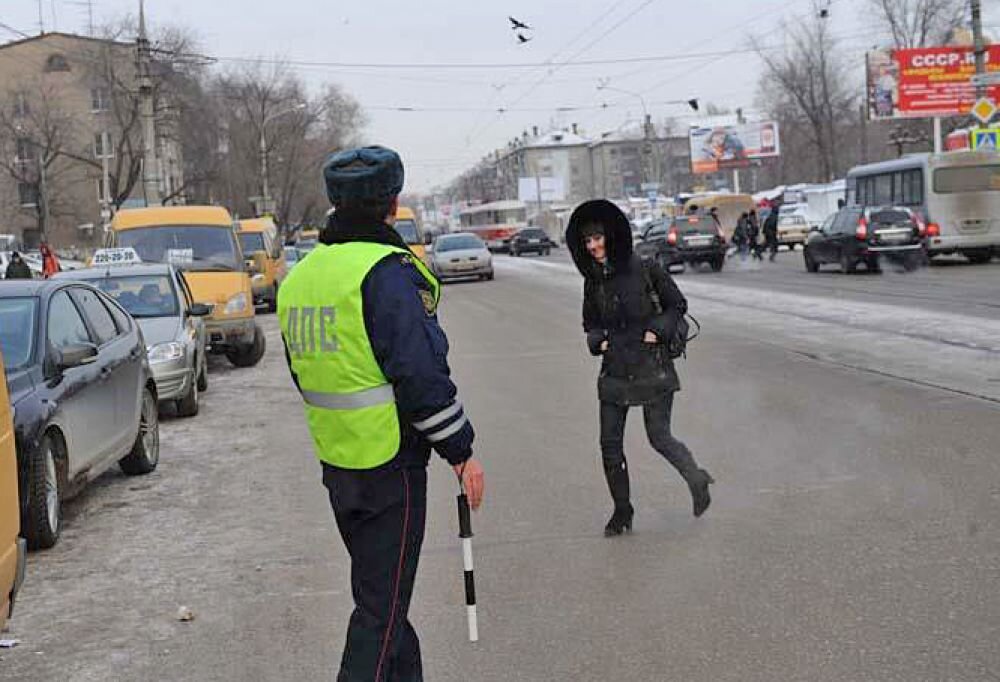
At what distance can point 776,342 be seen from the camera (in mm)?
16453

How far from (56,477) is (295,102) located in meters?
71.1

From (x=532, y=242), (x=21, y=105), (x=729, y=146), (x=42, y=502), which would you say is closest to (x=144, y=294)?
(x=42, y=502)

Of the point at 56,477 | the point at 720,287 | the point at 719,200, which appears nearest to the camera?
the point at 56,477

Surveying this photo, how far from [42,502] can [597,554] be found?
3.11 m

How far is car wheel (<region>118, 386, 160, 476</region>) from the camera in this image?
31.3ft

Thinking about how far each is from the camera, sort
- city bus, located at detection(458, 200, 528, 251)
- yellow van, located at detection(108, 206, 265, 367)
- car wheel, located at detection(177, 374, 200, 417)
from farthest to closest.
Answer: city bus, located at detection(458, 200, 528, 251)
yellow van, located at detection(108, 206, 265, 367)
car wheel, located at detection(177, 374, 200, 417)

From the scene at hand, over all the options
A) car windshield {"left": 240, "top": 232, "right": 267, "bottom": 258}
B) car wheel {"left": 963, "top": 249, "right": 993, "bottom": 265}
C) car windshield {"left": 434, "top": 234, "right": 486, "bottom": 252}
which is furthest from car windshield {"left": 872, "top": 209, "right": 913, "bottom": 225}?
car windshield {"left": 240, "top": 232, "right": 267, "bottom": 258}

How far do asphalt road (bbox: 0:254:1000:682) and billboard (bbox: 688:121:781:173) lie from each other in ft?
260

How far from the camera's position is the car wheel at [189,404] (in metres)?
12.5

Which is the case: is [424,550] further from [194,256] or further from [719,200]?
[719,200]

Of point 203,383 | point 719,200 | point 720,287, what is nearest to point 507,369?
point 203,383

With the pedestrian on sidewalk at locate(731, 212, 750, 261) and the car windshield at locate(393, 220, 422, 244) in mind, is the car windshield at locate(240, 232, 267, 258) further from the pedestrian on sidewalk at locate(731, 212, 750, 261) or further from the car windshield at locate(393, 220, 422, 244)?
the pedestrian on sidewalk at locate(731, 212, 750, 261)

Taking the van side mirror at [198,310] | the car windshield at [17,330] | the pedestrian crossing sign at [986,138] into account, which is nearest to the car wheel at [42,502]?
the car windshield at [17,330]

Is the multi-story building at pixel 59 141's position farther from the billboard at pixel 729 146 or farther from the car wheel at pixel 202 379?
the car wheel at pixel 202 379
